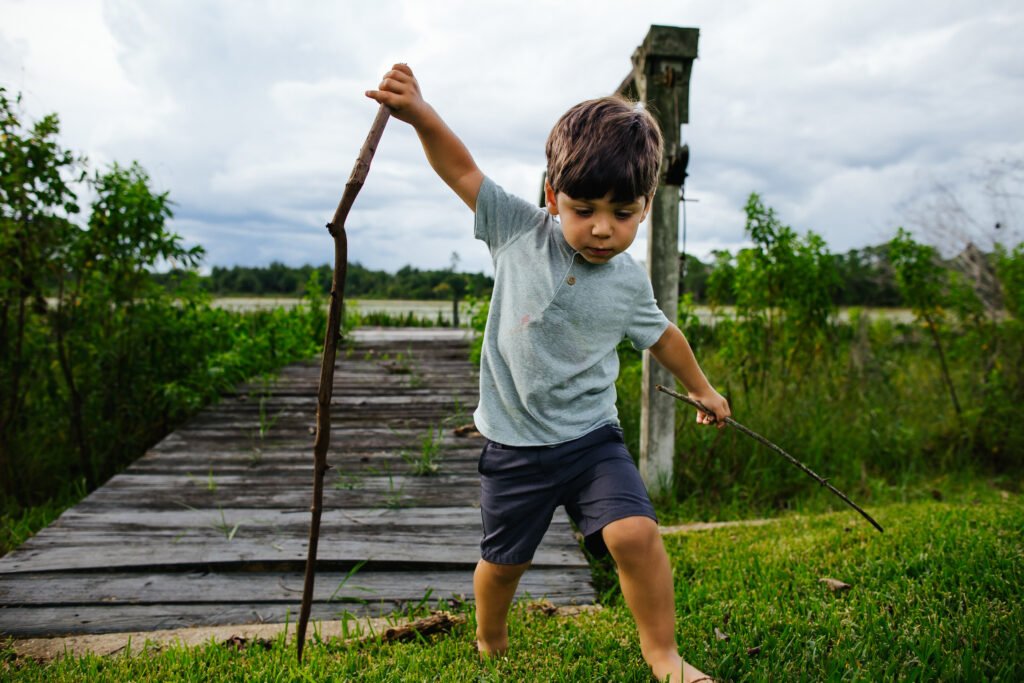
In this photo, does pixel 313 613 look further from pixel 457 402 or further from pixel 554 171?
pixel 457 402

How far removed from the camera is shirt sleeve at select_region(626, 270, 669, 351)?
2074 mm

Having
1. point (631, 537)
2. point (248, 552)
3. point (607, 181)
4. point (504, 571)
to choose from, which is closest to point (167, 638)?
point (248, 552)

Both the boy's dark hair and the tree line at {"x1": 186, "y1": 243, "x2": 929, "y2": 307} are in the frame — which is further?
the tree line at {"x1": 186, "y1": 243, "x2": 929, "y2": 307}

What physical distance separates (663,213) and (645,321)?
6.72 ft

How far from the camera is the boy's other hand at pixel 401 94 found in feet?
5.76

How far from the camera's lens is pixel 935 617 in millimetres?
2191

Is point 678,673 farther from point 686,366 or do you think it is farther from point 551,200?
point 551,200

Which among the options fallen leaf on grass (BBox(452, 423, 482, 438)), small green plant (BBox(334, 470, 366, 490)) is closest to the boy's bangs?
small green plant (BBox(334, 470, 366, 490))

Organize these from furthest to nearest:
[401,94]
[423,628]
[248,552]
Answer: [248,552]
[423,628]
[401,94]

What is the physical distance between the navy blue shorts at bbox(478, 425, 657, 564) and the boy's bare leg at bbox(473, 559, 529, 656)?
0.13 feet

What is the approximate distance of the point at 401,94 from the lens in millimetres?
1786

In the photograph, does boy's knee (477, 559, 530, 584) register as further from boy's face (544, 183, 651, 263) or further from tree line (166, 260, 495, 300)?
tree line (166, 260, 495, 300)

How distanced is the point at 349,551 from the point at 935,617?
7.67 feet

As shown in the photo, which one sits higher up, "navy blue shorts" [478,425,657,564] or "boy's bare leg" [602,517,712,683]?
"navy blue shorts" [478,425,657,564]
